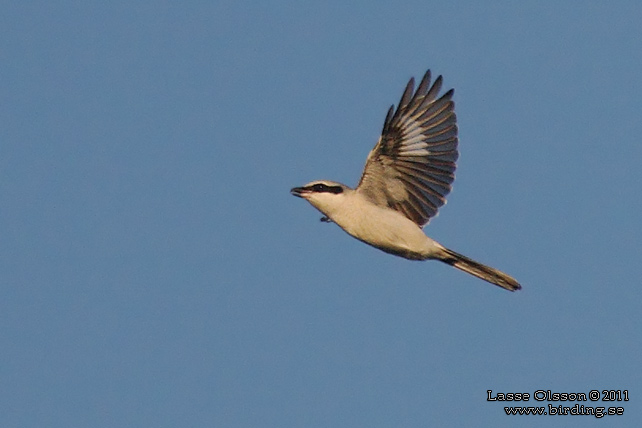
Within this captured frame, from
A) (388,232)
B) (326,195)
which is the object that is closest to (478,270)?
(388,232)

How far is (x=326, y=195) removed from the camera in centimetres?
1323

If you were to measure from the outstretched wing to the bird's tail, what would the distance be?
588 millimetres

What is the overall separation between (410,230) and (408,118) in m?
1.28

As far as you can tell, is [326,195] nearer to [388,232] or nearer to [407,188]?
[388,232]

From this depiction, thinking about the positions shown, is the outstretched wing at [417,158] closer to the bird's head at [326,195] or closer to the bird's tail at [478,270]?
the bird's head at [326,195]

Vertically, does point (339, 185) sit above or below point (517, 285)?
above

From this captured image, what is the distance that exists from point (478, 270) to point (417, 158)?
1.45 metres

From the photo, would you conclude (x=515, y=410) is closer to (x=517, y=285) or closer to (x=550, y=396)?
(x=550, y=396)

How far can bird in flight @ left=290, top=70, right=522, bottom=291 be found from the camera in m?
13.2

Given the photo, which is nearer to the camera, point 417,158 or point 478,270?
point 478,270

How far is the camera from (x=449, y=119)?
13633mm

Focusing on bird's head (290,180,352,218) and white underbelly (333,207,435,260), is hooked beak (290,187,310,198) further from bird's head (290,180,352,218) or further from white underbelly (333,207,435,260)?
white underbelly (333,207,435,260)

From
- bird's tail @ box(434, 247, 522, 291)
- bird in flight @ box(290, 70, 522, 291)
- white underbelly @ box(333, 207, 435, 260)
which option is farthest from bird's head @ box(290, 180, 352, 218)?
bird's tail @ box(434, 247, 522, 291)

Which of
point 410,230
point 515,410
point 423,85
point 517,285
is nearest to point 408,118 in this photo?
point 423,85
